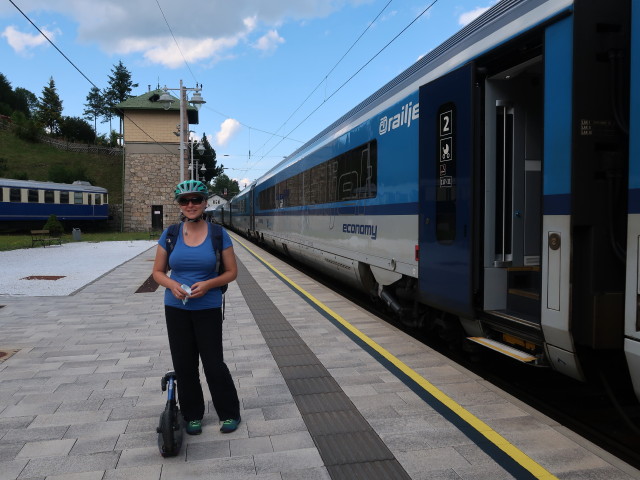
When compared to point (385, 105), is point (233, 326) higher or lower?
lower

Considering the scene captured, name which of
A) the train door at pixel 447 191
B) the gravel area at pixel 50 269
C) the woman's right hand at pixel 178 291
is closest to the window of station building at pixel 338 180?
the train door at pixel 447 191

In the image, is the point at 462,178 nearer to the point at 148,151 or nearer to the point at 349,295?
the point at 349,295

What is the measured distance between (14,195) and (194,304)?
3740 cm

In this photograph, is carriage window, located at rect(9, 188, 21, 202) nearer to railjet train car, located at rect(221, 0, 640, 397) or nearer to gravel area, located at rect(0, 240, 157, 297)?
gravel area, located at rect(0, 240, 157, 297)

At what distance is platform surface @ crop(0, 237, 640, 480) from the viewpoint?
3154 millimetres

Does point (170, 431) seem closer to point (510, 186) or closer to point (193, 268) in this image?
point (193, 268)

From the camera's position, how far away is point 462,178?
475cm

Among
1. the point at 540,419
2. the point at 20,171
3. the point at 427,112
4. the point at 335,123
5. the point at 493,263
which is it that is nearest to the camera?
the point at 540,419

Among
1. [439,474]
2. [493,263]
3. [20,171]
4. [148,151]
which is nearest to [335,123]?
[493,263]

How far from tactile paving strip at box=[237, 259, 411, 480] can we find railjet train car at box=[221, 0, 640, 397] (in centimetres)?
131

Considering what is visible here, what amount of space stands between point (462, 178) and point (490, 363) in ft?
7.03

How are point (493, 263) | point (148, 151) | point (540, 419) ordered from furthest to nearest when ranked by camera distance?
1. point (148, 151)
2. point (493, 263)
3. point (540, 419)

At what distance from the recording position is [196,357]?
3609 mm

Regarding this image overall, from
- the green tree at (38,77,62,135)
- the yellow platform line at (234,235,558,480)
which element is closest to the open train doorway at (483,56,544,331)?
the yellow platform line at (234,235,558,480)
